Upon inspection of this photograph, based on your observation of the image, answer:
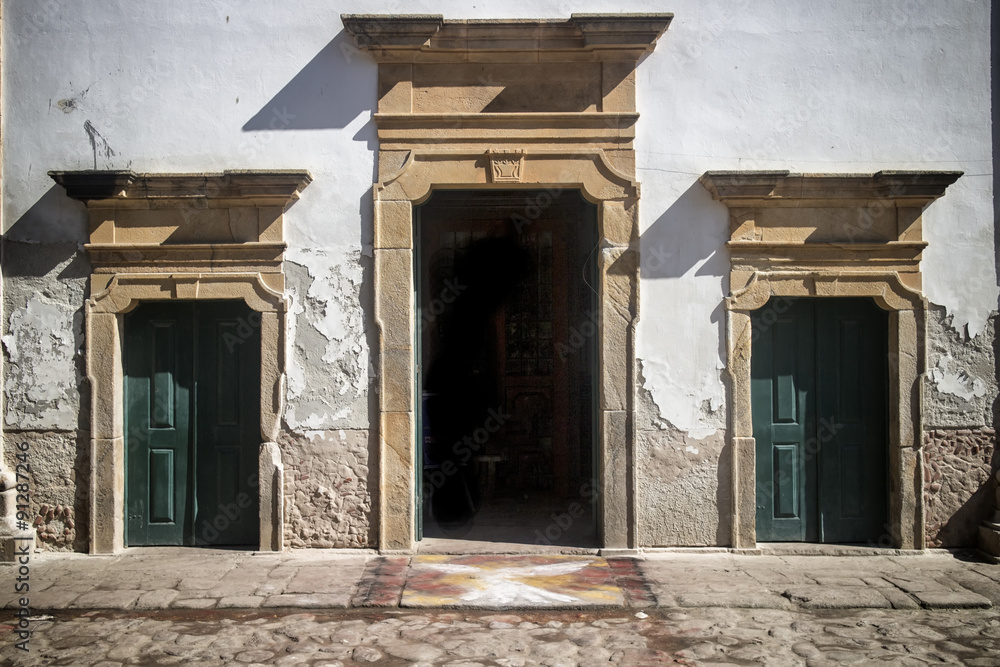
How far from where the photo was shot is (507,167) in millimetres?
6004

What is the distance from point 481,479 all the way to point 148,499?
3.35 meters

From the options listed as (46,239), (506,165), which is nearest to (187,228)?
(46,239)

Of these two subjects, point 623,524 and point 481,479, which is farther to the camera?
point 481,479

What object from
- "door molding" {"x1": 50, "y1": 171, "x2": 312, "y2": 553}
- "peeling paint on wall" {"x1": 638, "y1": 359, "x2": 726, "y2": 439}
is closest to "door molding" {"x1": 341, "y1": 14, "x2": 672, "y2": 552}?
"peeling paint on wall" {"x1": 638, "y1": 359, "x2": 726, "y2": 439}

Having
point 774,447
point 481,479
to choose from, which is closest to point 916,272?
point 774,447

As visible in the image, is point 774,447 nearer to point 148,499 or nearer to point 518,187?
point 518,187

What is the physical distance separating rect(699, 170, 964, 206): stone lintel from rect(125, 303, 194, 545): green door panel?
4198mm

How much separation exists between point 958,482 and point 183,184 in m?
6.18

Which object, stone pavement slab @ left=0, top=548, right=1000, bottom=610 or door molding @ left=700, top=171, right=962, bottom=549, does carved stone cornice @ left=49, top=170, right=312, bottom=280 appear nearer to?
stone pavement slab @ left=0, top=548, right=1000, bottom=610

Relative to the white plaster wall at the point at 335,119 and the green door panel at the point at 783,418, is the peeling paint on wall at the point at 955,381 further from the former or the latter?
the green door panel at the point at 783,418

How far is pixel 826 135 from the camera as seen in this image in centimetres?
610

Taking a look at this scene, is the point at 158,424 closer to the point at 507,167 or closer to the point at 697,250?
the point at 507,167

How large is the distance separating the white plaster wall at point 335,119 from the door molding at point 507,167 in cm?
15

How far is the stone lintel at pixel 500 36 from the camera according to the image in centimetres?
582
